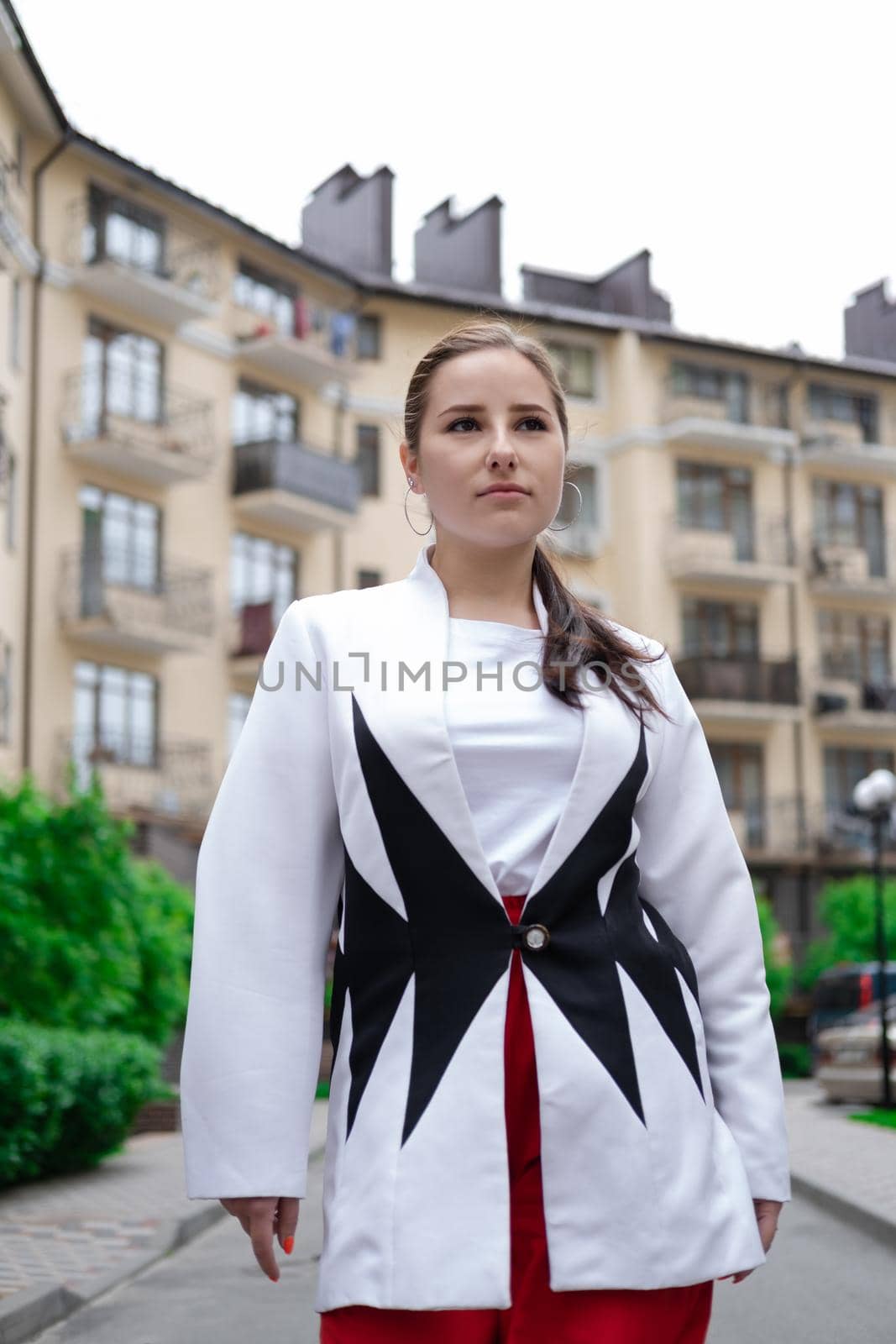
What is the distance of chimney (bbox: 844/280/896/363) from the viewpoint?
47.9 meters

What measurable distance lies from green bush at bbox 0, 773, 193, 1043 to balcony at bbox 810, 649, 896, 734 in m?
29.0

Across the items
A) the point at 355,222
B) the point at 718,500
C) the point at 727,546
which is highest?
the point at 355,222

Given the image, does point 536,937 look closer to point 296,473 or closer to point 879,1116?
point 879,1116

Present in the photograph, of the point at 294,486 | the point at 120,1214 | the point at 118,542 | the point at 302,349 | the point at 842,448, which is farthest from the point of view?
the point at 842,448

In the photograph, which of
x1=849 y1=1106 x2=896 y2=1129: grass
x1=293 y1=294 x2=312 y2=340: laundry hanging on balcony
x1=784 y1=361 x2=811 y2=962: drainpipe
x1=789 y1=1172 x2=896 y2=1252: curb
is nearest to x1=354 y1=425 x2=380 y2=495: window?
x1=293 y1=294 x2=312 y2=340: laundry hanging on balcony

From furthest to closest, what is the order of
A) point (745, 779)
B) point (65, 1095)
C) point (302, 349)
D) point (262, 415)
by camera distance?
point (745, 779) < point (262, 415) < point (302, 349) < point (65, 1095)

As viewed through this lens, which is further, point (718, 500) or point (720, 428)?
point (718, 500)

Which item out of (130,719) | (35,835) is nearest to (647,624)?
(130,719)

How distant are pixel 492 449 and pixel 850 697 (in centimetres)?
4222

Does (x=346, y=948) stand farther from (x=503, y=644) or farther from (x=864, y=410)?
(x=864, y=410)

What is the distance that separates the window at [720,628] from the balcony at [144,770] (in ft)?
47.9

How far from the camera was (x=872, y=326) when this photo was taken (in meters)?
48.2

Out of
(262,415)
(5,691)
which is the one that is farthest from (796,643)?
(5,691)

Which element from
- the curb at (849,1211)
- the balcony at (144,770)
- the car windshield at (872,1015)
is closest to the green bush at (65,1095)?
the curb at (849,1211)
